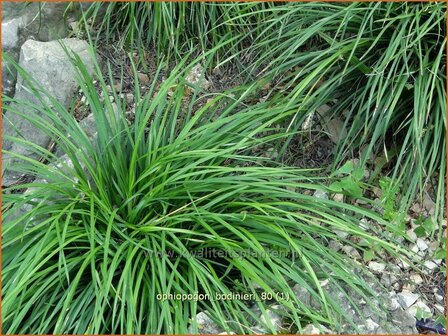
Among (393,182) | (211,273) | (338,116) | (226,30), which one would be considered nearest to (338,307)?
(211,273)

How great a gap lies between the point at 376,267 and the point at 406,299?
0.17 metres

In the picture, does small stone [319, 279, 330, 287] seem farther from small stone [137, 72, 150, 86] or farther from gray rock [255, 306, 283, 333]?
small stone [137, 72, 150, 86]

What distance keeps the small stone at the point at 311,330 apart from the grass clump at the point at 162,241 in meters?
0.04

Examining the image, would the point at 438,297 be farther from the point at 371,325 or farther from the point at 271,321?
the point at 271,321

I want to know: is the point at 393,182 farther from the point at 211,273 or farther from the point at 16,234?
the point at 16,234

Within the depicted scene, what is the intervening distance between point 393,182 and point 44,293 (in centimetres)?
148

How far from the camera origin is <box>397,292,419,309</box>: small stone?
2.50 metres

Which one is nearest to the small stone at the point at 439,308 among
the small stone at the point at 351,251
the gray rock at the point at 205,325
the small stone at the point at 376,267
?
the small stone at the point at 376,267

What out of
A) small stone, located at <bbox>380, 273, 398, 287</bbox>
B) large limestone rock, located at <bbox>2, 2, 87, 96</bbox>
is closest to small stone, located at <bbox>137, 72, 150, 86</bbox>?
large limestone rock, located at <bbox>2, 2, 87, 96</bbox>

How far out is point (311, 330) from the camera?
2.26 meters

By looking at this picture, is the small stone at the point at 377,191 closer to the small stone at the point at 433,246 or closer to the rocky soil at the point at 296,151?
the rocky soil at the point at 296,151

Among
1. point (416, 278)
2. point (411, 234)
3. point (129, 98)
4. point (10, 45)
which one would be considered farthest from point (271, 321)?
point (10, 45)

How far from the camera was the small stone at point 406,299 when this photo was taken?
2.50m

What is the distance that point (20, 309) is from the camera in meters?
2.28
